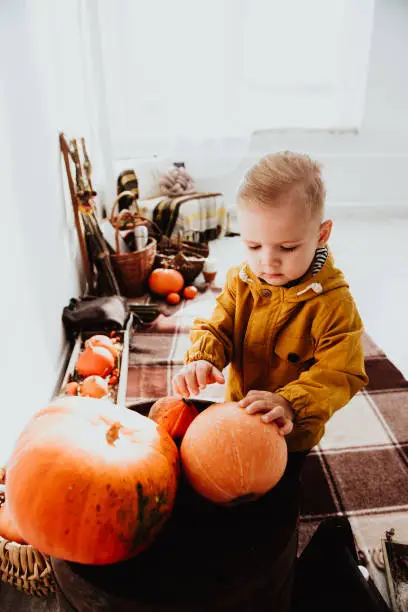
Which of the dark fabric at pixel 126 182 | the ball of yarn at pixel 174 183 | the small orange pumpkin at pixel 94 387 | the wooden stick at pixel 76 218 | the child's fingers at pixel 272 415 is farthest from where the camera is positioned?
the ball of yarn at pixel 174 183

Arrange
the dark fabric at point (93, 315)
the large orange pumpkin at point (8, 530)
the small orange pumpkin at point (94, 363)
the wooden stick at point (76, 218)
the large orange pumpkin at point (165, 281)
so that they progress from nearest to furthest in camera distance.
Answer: the large orange pumpkin at point (8, 530)
the small orange pumpkin at point (94, 363)
the dark fabric at point (93, 315)
the wooden stick at point (76, 218)
the large orange pumpkin at point (165, 281)

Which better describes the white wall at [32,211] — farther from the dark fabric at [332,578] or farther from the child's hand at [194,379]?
the dark fabric at [332,578]

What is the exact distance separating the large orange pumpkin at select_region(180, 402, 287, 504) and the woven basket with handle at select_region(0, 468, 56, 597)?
572 mm

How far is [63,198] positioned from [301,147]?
2.93m

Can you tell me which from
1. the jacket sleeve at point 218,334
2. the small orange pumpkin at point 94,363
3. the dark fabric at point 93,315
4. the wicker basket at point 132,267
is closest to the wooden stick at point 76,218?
the wicker basket at point 132,267

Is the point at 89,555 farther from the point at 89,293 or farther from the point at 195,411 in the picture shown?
the point at 89,293

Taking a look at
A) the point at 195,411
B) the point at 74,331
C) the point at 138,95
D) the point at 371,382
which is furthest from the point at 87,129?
the point at 195,411

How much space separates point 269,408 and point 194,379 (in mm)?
202

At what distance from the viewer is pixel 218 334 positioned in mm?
981

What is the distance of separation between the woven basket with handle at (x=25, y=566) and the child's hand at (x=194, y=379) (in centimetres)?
51

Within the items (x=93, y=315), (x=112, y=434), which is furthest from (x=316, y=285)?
(x=93, y=315)

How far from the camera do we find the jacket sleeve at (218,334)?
909mm

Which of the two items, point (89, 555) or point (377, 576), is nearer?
point (89, 555)

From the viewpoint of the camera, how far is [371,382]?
1.85 m
